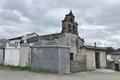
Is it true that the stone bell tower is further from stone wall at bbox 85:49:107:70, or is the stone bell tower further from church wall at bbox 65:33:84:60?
stone wall at bbox 85:49:107:70

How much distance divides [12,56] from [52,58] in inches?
270

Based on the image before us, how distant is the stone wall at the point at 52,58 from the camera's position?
20.0 metres

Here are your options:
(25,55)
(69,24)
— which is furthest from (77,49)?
(25,55)

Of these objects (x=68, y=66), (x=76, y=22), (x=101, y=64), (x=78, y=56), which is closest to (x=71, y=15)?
(x=76, y=22)

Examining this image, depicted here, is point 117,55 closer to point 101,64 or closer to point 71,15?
point 101,64

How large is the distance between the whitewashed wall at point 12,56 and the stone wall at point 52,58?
3283mm

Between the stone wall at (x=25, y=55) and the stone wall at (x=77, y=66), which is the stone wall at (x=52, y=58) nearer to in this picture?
the stone wall at (x=25, y=55)

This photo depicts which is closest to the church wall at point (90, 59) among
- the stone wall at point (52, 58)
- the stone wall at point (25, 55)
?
the stone wall at point (52, 58)

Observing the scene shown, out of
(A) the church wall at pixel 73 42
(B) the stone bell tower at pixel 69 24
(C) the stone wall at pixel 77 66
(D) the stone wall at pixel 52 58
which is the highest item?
(B) the stone bell tower at pixel 69 24

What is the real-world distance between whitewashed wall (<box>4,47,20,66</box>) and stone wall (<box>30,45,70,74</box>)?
10.8 ft

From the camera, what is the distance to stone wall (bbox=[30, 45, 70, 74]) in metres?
20.0

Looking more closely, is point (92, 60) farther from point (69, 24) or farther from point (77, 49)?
point (69, 24)

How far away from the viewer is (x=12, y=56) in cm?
2500

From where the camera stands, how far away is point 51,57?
20.4 metres
